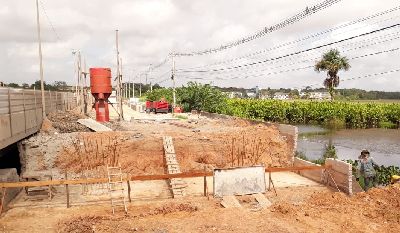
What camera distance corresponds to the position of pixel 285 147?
68.7 feet

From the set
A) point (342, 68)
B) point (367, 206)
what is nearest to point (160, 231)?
point (367, 206)

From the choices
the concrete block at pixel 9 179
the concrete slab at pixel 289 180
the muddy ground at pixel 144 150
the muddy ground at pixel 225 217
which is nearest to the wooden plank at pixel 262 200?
the muddy ground at pixel 225 217

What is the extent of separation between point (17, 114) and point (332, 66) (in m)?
58.7

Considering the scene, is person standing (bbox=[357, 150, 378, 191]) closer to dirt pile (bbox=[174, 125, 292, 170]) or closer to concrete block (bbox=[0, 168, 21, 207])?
dirt pile (bbox=[174, 125, 292, 170])

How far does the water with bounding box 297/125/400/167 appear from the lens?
30247mm

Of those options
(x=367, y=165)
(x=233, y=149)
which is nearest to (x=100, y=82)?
(x=233, y=149)

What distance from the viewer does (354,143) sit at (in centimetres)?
3738

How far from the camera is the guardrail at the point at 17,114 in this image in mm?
13531

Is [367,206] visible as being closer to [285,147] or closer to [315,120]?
[285,147]

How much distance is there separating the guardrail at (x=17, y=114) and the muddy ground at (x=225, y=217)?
302 cm

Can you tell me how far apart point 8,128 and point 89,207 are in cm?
435

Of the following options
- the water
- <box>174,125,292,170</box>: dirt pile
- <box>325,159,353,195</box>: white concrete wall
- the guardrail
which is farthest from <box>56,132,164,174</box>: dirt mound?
the water

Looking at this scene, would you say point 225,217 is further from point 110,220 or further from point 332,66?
point 332,66

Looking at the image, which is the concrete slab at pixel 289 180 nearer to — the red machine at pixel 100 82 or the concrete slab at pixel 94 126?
the concrete slab at pixel 94 126
